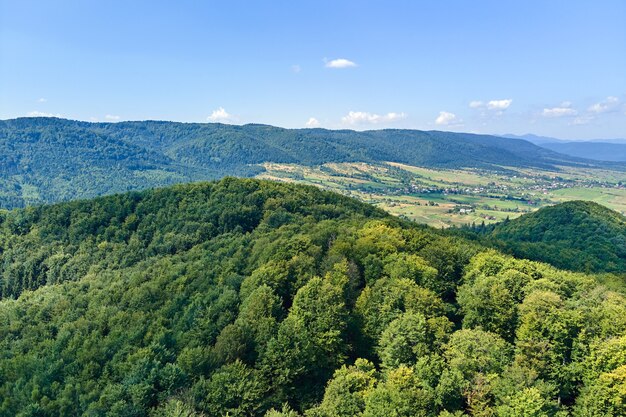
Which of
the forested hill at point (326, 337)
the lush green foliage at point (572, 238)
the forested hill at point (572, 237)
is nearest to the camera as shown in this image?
the forested hill at point (326, 337)

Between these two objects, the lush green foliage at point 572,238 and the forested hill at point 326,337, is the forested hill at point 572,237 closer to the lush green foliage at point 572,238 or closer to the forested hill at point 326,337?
the lush green foliage at point 572,238

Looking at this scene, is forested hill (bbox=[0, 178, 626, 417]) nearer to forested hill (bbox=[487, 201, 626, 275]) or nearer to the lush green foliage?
forested hill (bbox=[487, 201, 626, 275])

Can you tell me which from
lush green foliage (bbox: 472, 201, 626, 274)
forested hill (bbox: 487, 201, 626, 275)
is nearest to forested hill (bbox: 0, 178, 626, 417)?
forested hill (bbox: 487, 201, 626, 275)

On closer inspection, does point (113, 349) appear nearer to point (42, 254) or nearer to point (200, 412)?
point (200, 412)

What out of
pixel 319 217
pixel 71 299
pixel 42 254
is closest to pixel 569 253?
pixel 319 217

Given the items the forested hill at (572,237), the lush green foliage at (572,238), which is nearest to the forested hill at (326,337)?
the forested hill at (572,237)

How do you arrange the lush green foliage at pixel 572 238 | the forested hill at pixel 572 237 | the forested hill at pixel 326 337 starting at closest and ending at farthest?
the forested hill at pixel 326 337 → the lush green foliage at pixel 572 238 → the forested hill at pixel 572 237

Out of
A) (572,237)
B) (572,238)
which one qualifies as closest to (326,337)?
(572,238)
